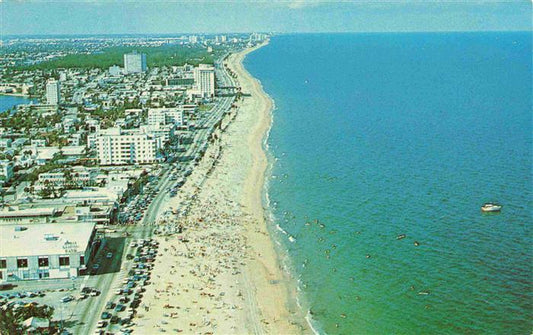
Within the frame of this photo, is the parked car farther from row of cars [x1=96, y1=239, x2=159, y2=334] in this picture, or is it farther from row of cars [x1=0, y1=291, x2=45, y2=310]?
row of cars [x1=96, y1=239, x2=159, y2=334]

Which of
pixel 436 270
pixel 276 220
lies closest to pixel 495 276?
pixel 436 270

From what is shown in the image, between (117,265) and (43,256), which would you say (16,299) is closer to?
(43,256)

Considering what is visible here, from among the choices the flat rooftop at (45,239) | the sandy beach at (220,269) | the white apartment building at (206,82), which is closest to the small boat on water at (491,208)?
the sandy beach at (220,269)

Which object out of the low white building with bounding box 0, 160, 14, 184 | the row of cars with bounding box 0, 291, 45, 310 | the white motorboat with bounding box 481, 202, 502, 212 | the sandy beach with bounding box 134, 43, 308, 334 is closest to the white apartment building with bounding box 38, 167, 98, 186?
the low white building with bounding box 0, 160, 14, 184

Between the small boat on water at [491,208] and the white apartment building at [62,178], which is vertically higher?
the white apartment building at [62,178]

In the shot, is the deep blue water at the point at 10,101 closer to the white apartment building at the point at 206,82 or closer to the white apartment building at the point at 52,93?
the white apartment building at the point at 52,93

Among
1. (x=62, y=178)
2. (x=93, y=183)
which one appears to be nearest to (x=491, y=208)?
(x=93, y=183)
